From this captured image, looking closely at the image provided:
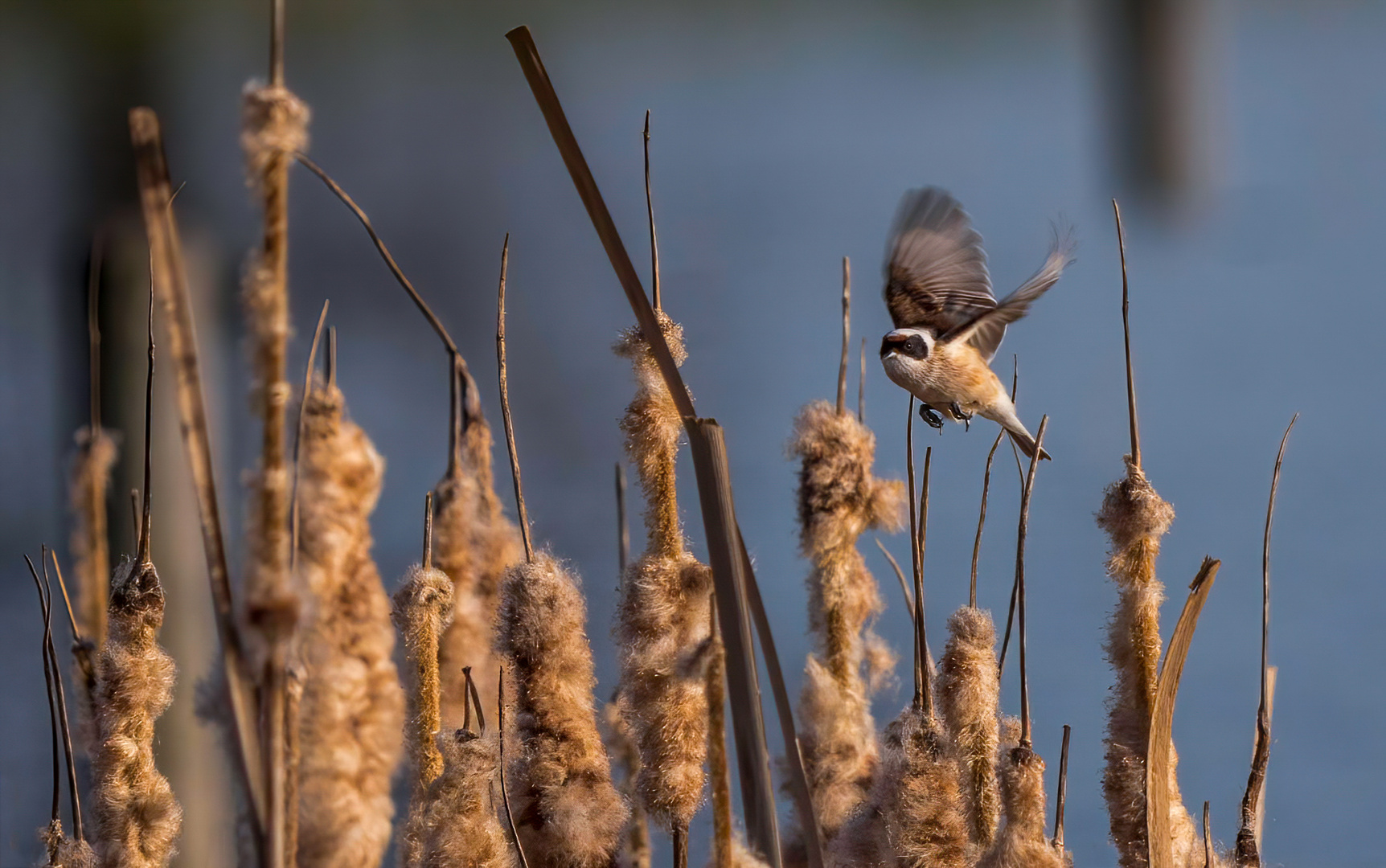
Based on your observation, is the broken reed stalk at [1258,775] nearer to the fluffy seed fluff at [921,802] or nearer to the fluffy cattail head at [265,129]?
the fluffy seed fluff at [921,802]

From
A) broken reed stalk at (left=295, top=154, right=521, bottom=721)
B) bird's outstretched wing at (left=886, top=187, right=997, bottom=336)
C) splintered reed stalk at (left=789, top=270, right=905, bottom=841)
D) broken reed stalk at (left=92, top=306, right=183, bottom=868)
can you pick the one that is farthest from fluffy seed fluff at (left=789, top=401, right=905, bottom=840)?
broken reed stalk at (left=92, top=306, right=183, bottom=868)

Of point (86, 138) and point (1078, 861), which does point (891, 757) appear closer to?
point (1078, 861)

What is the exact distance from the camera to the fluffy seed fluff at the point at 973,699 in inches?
19.3

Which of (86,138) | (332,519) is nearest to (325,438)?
(332,519)

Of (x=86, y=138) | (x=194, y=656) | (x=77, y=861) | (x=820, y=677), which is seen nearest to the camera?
(x=77, y=861)

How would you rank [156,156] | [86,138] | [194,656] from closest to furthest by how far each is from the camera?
[156,156] < [194,656] < [86,138]

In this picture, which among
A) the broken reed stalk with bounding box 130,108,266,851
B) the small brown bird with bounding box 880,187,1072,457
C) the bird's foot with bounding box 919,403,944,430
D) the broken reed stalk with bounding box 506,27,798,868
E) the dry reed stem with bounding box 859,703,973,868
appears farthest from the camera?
the bird's foot with bounding box 919,403,944,430

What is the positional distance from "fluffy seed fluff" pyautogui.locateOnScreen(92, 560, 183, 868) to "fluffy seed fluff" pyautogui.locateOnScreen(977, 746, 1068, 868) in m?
0.39

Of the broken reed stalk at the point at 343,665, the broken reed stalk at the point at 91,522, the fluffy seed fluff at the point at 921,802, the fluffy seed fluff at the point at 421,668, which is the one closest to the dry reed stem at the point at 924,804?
the fluffy seed fluff at the point at 921,802

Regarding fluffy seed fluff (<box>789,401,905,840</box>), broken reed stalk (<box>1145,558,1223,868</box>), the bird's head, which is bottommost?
broken reed stalk (<box>1145,558,1223,868</box>)

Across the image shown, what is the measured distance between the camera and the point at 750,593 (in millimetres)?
400

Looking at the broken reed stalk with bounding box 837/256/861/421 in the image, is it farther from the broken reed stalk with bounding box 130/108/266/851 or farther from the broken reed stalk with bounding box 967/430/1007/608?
the broken reed stalk with bounding box 130/108/266/851

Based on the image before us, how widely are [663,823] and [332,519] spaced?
298 millimetres

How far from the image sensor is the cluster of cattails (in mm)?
374
